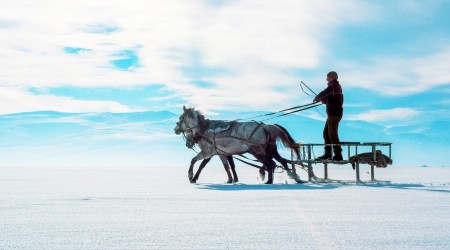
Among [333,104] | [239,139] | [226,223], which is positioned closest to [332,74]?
[333,104]

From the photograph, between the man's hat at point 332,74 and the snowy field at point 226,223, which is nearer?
the snowy field at point 226,223

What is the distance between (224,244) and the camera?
18.6 ft

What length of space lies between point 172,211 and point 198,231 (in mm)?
2288

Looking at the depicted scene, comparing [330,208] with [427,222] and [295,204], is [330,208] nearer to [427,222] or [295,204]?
[295,204]

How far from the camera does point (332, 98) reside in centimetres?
1666

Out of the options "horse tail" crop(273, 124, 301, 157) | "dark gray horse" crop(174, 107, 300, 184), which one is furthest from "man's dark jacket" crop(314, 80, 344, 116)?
"dark gray horse" crop(174, 107, 300, 184)

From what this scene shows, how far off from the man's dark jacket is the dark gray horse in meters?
1.40

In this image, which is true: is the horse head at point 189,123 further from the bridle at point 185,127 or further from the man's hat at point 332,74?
the man's hat at point 332,74

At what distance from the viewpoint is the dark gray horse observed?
16.9 m

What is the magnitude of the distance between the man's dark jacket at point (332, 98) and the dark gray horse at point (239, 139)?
1404 millimetres

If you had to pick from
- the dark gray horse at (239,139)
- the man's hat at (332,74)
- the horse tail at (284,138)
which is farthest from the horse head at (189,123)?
the man's hat at (332,74)

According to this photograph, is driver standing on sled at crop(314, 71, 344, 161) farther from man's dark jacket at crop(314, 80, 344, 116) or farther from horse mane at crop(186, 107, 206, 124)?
horse mane at crop(186, 107, 206, 124)

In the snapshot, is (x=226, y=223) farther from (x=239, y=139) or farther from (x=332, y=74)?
(x=332, y=74)

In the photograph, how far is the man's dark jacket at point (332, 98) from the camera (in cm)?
1661
